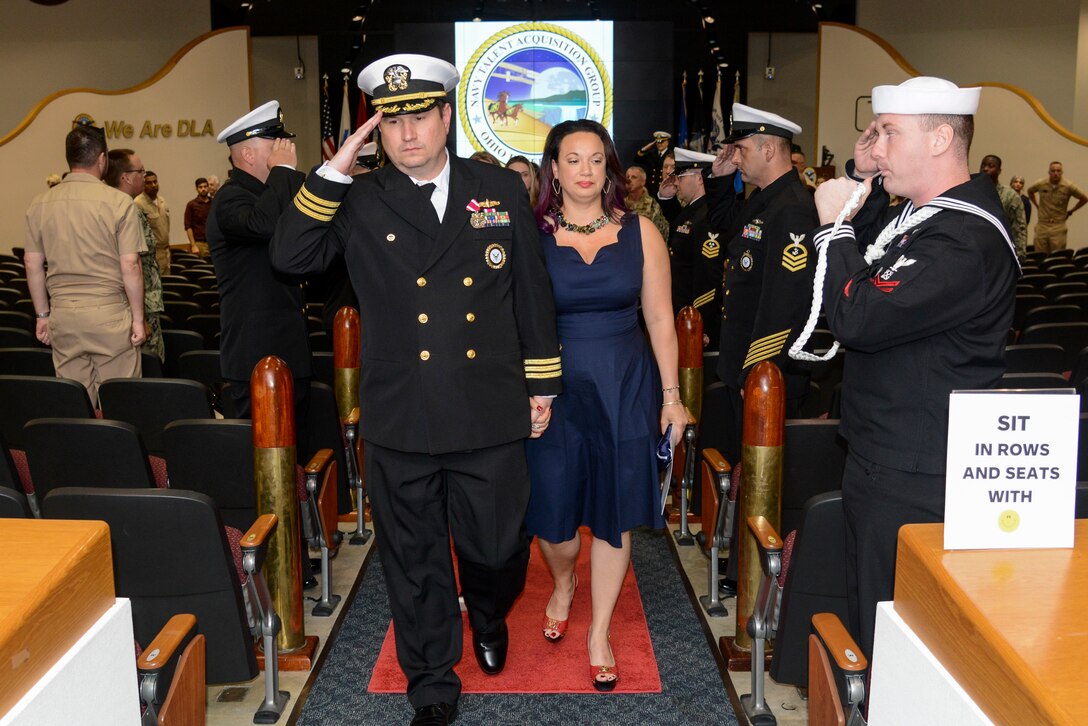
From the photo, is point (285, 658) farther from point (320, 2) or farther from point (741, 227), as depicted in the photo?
point (320, 2)

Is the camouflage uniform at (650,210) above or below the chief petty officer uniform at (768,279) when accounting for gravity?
above

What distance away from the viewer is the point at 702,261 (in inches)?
223

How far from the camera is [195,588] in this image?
8.21 ft

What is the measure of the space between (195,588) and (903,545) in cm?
174

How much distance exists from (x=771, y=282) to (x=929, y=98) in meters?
1.42

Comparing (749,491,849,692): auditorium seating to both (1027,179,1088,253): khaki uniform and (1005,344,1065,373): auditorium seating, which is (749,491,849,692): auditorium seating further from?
(1027,179,1088,253): khaki uniform

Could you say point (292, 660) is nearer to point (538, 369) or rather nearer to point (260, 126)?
point (538, 369)

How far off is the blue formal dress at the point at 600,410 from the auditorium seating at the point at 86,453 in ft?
3.62

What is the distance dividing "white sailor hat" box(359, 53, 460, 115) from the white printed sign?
5.28 ft

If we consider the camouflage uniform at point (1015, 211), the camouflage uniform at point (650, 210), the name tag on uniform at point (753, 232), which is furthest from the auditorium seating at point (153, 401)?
the camouflage uniform at point (1015, 211)

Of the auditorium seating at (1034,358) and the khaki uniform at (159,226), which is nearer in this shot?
the auditorium seating at (1034,358)

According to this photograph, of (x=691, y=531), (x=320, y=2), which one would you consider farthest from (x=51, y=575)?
(x=320, y=2)

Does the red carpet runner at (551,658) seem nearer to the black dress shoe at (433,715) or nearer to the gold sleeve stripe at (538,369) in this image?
the black dress shoe at (433,715)

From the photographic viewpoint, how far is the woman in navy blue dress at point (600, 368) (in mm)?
3033
